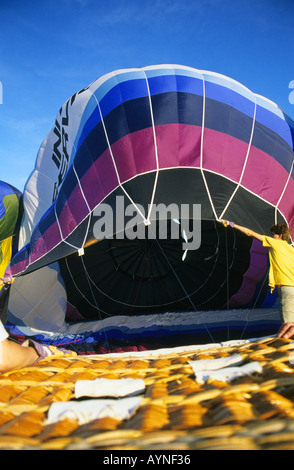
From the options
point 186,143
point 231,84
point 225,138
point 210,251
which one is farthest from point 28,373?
point 210,251

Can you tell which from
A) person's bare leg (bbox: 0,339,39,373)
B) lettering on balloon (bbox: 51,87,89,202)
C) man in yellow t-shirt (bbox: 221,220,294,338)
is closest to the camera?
person's bare leg (bbox: 0,339,39,373)

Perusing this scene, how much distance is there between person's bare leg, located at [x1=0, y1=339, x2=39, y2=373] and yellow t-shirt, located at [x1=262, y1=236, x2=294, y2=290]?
183 cm

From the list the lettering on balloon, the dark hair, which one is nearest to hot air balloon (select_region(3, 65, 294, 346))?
the lettering on balloon

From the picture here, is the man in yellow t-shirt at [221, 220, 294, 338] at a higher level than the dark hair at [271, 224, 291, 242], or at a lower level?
lower

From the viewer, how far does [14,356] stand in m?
1.37

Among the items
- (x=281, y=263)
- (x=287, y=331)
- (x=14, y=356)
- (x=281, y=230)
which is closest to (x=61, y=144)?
(x=281, y=230)

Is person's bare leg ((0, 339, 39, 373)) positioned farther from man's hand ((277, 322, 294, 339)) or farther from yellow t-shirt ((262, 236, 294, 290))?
yellow t-shirt ((262, 236, 294, 290))

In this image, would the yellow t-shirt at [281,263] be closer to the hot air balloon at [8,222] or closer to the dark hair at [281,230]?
the dark hair at [281,230]

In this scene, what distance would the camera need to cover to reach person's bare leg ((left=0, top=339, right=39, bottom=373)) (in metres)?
1.32

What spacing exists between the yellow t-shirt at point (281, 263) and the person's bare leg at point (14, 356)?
1830 mm

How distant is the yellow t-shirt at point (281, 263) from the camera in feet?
8.38

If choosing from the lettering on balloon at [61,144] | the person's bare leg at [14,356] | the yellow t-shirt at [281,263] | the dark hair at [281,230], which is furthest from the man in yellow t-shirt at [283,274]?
the lettering on balloon at [61,144]

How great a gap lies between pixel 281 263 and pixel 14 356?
1977mm
